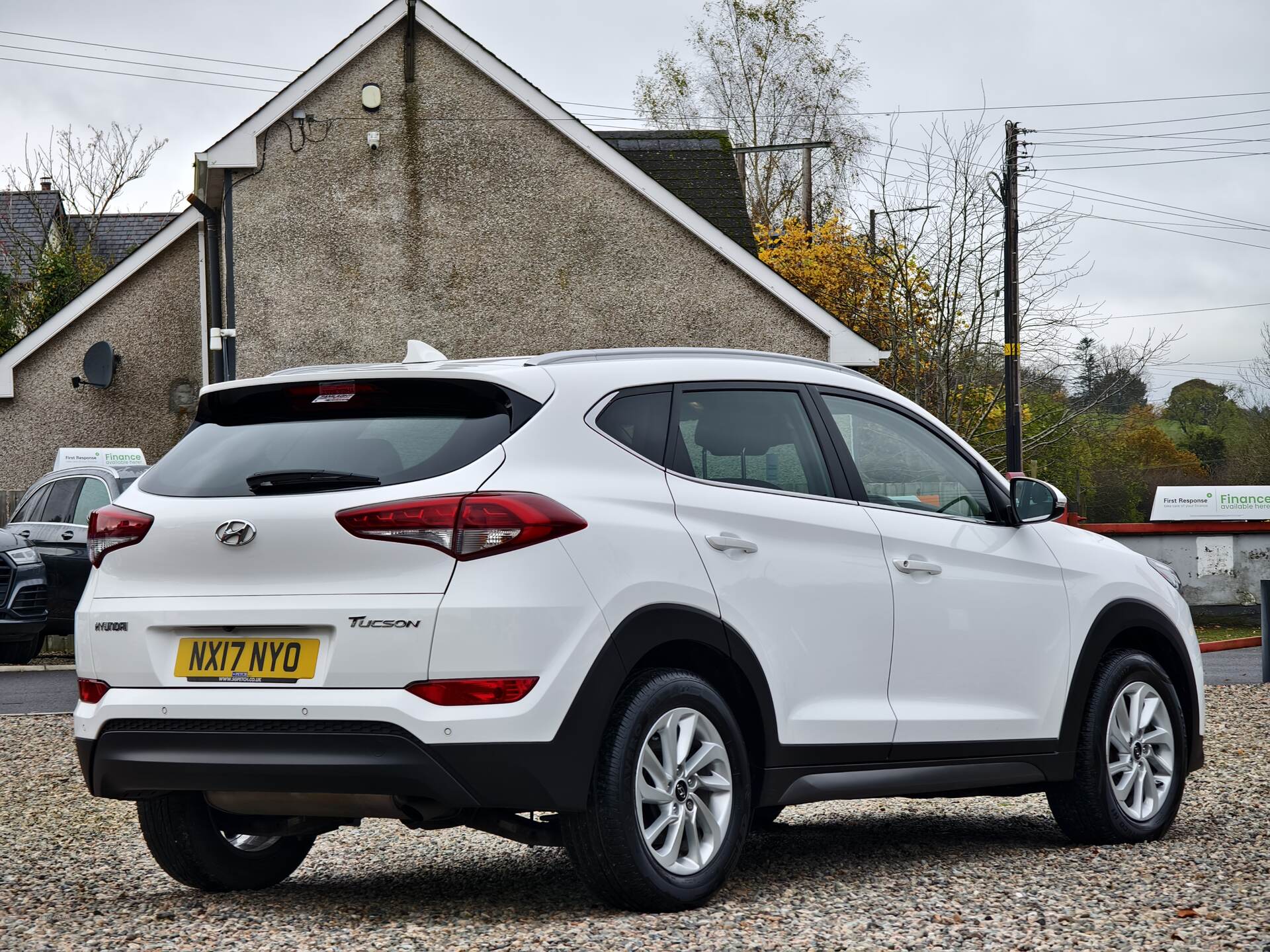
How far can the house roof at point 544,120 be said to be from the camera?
21.3m

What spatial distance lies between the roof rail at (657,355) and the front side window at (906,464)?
18 centimetres

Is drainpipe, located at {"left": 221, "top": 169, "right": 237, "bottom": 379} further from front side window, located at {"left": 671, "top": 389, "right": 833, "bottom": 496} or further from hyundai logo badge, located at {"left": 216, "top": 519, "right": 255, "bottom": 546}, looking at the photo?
hyundai logo badge, located at {"left": 216, "top": 519, "right": 255, "bottom": 546}

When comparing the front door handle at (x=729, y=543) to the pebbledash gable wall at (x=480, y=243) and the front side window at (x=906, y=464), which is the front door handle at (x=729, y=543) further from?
the pebbledash gable wall at (x=480, y=243)

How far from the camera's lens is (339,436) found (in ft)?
16.3

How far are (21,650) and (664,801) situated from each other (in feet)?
43.2

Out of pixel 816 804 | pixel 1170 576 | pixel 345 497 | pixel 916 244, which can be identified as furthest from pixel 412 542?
pixel 916 244

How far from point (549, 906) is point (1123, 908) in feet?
5.86

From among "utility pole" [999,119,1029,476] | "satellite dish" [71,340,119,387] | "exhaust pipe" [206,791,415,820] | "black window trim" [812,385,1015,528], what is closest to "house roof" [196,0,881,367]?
"satellite dish" [71,340,119,387]

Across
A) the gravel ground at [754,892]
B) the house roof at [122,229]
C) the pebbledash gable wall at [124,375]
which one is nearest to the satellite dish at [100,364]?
the pebbledash gable wall at [124,375]

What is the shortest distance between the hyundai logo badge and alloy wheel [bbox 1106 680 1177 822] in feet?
11.8

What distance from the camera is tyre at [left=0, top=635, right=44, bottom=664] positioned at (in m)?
15.9

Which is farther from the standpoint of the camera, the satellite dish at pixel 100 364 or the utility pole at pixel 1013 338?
the utility pole at pixel 1013 338

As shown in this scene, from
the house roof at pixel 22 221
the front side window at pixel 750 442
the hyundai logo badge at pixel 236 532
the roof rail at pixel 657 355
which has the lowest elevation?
the hyundai logo badge at pixel 236 532

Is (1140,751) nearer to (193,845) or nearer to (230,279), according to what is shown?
(193,845)
